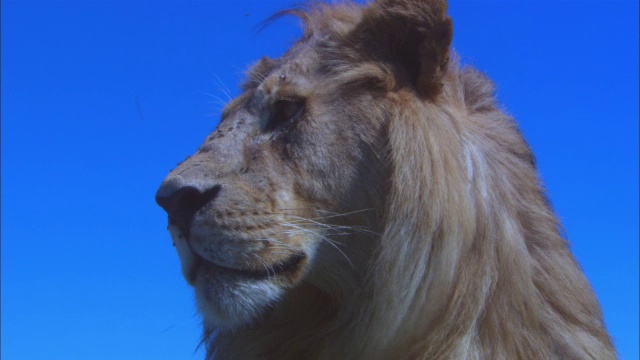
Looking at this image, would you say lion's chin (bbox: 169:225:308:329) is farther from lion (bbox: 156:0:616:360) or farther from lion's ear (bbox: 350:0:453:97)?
lion's ear (bbox: 350:0:453:97)

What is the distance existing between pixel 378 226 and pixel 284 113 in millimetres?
796

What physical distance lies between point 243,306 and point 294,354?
1.61 ft

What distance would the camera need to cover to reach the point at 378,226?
4160 mm

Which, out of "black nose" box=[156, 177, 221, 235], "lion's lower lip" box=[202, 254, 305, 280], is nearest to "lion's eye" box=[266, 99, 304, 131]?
"black nose" box=[156, 177, 221, 235]

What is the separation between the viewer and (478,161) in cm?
433

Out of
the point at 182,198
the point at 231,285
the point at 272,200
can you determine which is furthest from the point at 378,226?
the point at 182,198

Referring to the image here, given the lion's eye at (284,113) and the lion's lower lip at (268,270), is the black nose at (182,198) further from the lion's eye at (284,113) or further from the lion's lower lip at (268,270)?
the lion's eye at (284,113)

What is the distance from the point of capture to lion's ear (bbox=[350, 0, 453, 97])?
4.39 m

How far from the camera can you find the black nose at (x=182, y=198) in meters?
3.97

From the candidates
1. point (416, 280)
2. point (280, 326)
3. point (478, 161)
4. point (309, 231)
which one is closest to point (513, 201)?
point (478, 161)

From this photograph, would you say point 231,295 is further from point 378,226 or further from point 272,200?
point 378,226

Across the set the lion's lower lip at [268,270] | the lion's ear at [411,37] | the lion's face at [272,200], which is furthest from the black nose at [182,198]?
the lion's ear at [411,37]

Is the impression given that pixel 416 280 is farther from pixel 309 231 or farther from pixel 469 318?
pixel 309 231

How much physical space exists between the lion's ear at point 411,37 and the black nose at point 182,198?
3.93ft
